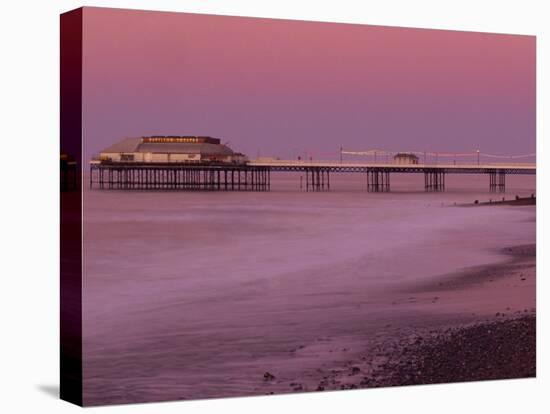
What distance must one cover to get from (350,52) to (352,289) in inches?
89.7

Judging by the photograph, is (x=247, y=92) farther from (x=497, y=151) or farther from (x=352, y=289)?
(x=497, y=151)

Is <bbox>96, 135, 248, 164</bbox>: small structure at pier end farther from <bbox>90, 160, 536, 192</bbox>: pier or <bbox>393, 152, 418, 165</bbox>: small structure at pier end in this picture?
<bbox>393, 152, 418, 165</bbox>: small structure at pier end

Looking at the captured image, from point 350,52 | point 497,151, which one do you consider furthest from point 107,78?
point 497,151

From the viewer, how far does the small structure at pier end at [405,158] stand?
1366 centimetres

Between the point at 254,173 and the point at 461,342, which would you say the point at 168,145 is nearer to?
the point at 254,173

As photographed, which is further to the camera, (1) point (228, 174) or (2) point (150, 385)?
(1) point (228, 174)

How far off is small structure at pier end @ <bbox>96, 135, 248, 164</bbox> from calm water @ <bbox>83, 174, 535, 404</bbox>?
0.33 meters

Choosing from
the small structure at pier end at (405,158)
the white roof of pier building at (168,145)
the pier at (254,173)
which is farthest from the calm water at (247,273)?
the white roof of pier building at (168,145)

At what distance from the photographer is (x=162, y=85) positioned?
40.1ft

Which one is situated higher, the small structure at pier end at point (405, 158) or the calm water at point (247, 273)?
the small structure at pier end at point (405, 158)

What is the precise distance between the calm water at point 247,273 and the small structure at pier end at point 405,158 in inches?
9.9

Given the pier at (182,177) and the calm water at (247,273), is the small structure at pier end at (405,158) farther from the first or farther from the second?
the pier at (182,177)

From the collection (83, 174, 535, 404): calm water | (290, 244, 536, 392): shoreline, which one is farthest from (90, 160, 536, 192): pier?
(290, 244, 536, 392): shoreline

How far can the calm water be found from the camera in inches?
465
